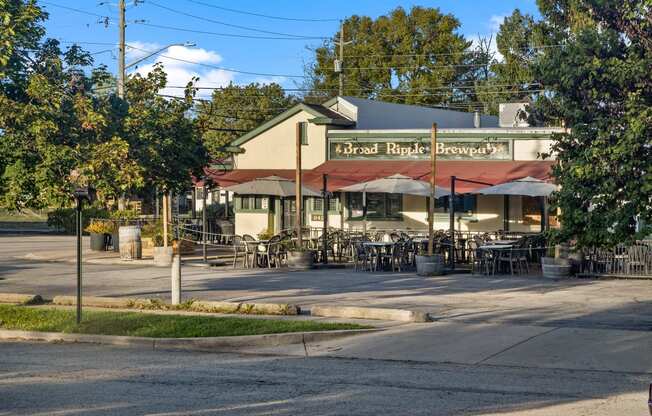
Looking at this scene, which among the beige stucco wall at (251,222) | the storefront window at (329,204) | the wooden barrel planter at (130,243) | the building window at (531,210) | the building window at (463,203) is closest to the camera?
the wooden barrel planter at (130,243)

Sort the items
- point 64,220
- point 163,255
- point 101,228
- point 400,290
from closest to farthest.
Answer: point 400,290
point 163,255
point 101,228
point 64,220

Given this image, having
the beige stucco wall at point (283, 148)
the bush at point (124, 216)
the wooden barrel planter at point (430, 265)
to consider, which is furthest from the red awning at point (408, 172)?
the wooden barrel planter at point (430, 265)

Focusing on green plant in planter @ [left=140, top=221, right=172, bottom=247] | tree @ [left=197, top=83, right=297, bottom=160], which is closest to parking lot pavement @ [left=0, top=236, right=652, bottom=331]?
green plant in planter @ [left=140, top=221, right=172, bottom=247]

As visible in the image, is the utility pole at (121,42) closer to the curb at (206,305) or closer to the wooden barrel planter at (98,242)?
the wooden barrel planter at (98,242)

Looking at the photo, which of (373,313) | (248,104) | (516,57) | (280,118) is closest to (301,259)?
(280,118)

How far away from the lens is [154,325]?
15.2 m

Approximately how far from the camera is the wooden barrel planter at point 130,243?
95.5 feet

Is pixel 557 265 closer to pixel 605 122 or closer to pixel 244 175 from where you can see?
pixel 605 122

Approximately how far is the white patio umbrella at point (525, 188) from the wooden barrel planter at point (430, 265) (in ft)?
10.2

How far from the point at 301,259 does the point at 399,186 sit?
12.2ft

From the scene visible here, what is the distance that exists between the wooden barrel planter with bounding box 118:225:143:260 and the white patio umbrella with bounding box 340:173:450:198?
270 inches

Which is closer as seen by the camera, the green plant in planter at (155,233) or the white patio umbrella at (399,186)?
the white patio umbrella at (399,186)

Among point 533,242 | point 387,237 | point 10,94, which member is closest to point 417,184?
point 387,237

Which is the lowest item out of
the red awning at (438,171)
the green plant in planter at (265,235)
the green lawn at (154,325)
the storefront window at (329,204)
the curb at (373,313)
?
the green lawn at (154,325)
